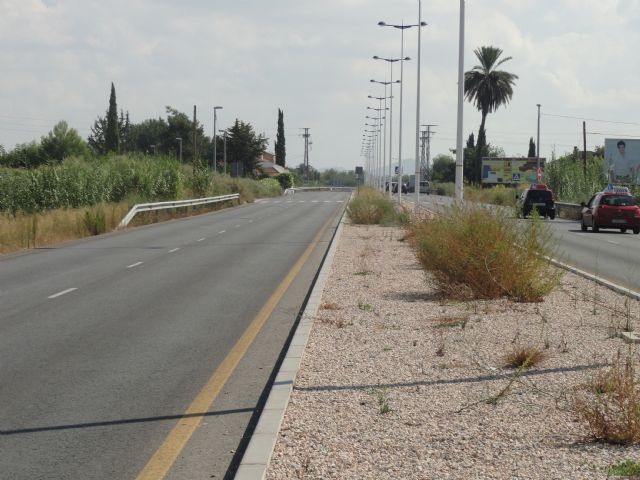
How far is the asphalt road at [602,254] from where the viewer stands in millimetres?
18297

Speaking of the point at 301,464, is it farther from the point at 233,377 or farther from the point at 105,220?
the point at 105,220

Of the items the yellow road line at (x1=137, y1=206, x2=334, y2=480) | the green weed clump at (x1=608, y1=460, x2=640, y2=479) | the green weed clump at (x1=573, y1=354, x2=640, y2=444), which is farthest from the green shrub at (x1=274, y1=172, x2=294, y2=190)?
the green weed clump at (x1=608, y1=460, x2=640, y2=479)

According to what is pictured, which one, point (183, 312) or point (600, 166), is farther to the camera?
point (600, 166)

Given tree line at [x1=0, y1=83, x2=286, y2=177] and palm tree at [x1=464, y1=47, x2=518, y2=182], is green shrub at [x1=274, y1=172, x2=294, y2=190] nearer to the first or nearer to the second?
tree line at [x1=0, y1=83, x2=286, y2=177]

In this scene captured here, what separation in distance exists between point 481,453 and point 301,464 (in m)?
1.12

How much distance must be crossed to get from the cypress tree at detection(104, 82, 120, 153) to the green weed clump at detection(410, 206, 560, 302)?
103m

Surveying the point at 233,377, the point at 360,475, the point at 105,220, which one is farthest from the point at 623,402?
the point at 105,220

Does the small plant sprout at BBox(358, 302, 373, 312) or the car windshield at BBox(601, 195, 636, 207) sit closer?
the small plant sprout at BBox(358, 302, 373, 312)

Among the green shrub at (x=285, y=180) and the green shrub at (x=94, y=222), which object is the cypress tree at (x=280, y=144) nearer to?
the green shrub at (x=285, y=180)

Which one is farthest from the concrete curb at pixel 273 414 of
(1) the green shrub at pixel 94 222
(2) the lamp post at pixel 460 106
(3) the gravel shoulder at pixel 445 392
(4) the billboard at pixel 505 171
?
(4) the billboard at pixel 505 171

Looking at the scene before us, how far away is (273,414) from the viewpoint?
22.1ft

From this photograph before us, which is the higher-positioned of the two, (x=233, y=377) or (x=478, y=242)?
(x=478, y=242)

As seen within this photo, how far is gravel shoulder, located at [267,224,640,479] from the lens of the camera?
5613 millimetres

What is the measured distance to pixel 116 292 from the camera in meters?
15.4
